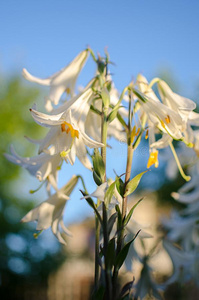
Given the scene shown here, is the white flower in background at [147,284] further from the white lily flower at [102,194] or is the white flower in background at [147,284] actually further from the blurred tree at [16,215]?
the blurred tree at [16,215]

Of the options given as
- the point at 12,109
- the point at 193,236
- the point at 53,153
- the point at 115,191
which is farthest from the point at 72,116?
the point at 12,109

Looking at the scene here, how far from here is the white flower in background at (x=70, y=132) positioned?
83 centimetres

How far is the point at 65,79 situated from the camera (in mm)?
1119

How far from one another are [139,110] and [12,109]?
7.41 meters

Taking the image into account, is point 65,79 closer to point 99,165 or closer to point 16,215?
point 99,165

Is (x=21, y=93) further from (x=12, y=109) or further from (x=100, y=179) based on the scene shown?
(x=100, y=179)

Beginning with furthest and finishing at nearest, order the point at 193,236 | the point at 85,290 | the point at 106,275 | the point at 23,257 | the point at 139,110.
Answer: the point at 85,290
the point at 23,257
the point at 193,236
the point at 139,110
the point at 106,275

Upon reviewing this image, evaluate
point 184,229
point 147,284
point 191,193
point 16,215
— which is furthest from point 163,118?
point 16,215

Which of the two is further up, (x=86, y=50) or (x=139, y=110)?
(x=86, y=50)

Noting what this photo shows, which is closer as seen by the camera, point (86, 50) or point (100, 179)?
point (100, 179)

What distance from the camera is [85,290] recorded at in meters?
6.42

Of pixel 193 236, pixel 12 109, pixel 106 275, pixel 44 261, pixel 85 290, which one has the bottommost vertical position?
pixel 85 290

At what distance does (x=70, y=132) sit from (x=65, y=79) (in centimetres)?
29

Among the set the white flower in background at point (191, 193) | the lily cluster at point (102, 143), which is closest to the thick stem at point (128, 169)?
the lily cluster at point (102, 143)
